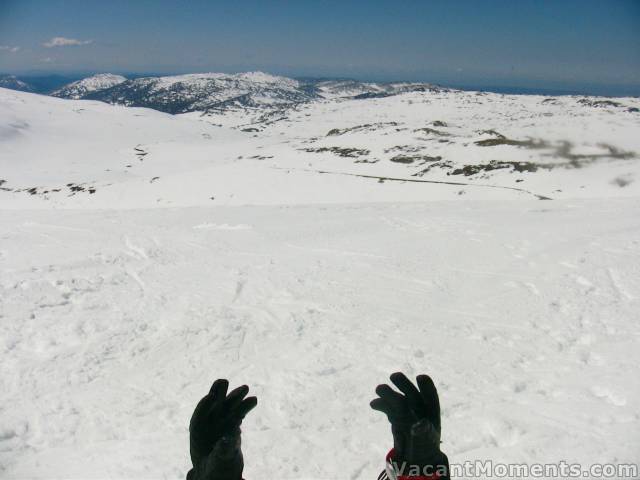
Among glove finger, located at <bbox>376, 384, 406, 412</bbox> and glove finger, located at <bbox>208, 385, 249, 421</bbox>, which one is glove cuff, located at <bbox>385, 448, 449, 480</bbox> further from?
glove finger, located at <bbox>208, 385, 249, 421</bbox>

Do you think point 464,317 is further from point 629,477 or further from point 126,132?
point 126,132

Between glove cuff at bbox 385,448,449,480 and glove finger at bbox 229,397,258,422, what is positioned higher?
glove finger at bbox 229,397,258,422

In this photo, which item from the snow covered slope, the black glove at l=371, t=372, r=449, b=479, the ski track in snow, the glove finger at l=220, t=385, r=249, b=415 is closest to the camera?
the black glove at l=371, t=372, r=449, b=479

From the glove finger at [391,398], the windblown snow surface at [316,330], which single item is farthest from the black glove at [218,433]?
the windblown snow surface at [316,330]

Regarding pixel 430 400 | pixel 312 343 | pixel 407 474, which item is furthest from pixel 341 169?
pixel 407 474

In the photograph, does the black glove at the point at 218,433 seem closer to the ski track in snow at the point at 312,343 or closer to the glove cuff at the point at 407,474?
the glove cuff at the point at 407,474

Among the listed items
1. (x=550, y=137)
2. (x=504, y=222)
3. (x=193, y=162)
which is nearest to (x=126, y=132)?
(x=193, y=162)

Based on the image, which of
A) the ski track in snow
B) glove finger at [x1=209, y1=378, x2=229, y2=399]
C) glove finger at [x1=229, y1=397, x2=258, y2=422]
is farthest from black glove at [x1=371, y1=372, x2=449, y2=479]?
the ski track in snow
